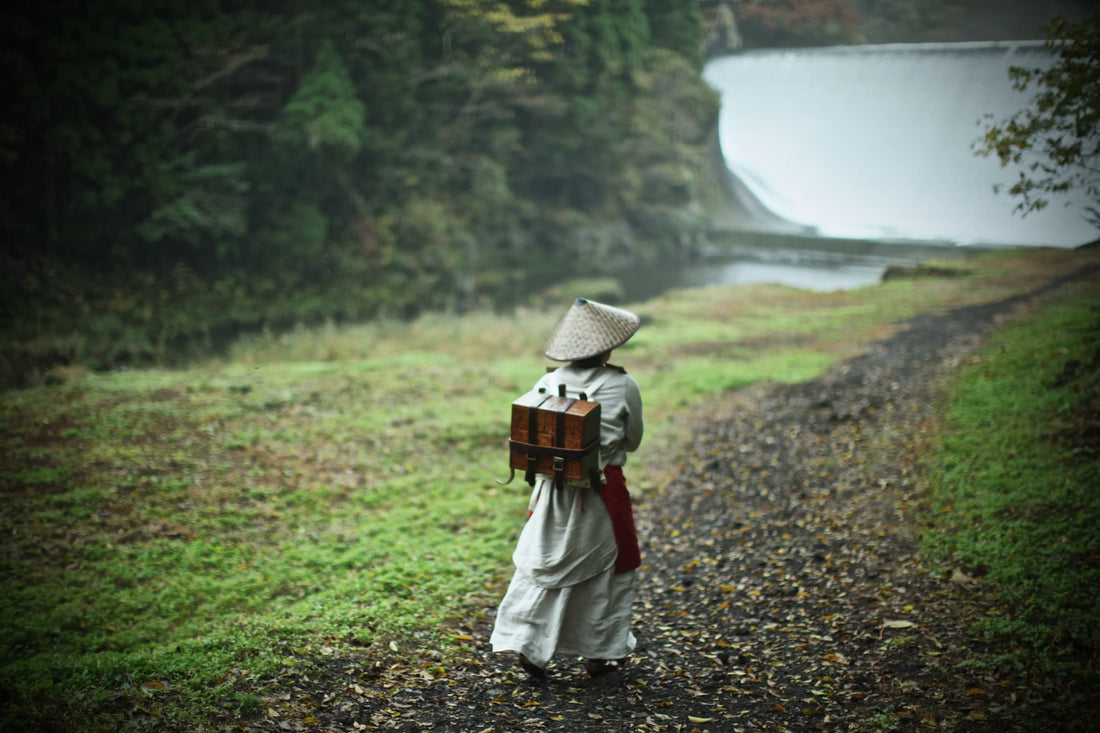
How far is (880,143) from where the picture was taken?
21.7 metres

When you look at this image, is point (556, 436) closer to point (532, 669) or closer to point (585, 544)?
point (585, 544)

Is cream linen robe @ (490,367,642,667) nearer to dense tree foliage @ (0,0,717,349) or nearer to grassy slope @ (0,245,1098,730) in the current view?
grassy slope @ (0,245,1098,730)

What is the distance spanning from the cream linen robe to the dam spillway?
33.0 ft

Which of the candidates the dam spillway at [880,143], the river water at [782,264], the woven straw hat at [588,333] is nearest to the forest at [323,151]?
the dam spillway at [880,143]

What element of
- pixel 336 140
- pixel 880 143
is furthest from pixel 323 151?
pixel 880 143

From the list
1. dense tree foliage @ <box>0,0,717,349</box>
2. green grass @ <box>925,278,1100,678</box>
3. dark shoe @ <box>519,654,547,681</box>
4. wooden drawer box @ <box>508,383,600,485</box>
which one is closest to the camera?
wooden drawer box @ <box>508,383,600,485</box>

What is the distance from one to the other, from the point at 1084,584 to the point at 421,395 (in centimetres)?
820

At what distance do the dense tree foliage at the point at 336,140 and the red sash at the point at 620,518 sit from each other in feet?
54.5

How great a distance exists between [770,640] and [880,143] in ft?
69.0

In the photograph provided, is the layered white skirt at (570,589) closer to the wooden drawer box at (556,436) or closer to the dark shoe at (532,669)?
the dark shoe at (532,669)

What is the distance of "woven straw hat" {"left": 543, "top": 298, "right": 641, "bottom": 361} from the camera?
3.83 m

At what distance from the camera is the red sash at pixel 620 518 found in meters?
3.91

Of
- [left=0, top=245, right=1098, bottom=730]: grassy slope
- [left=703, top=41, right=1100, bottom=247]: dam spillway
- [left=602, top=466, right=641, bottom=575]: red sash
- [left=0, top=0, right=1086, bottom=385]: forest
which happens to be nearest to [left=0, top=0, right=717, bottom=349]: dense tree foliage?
[left=0, top=0, right=1086, bottom=385]: forest

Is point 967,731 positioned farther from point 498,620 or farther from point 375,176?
point 375,176
